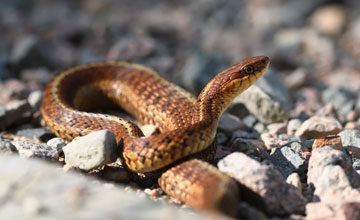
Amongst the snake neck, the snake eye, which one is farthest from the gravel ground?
the snake eye

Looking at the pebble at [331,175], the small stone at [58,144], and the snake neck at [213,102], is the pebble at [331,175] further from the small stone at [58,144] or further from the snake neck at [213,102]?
the small stone at [58,144]

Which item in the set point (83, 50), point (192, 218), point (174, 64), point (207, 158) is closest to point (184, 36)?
point (174, 64)

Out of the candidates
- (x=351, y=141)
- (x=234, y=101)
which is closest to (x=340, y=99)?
(x=234, y=101)

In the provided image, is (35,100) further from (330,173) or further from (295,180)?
(330,173)

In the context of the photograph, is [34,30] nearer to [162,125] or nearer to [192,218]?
[162,125]

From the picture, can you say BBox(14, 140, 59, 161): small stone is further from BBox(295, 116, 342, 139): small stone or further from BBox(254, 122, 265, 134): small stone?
BBox(295, 116, 342, 139): small stone

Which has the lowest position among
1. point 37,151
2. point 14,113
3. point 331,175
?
point 14,113
